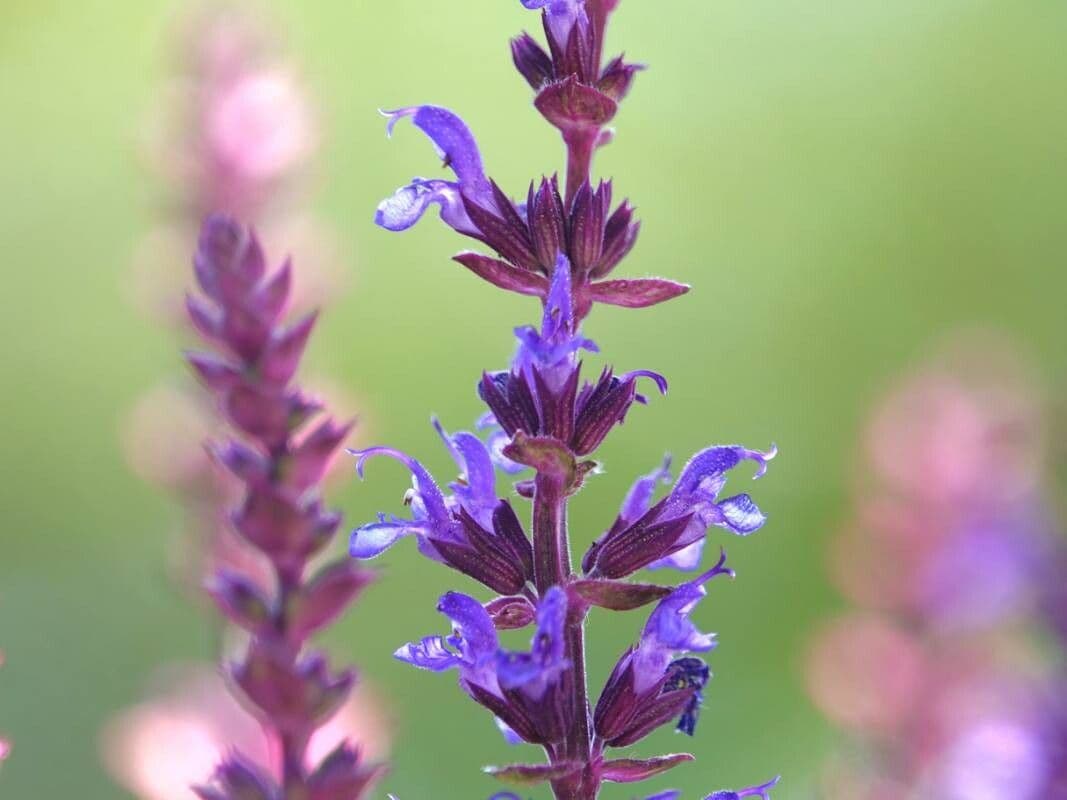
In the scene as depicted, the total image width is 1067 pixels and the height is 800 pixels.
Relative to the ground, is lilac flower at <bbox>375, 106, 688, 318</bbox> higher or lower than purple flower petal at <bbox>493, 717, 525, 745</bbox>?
higher

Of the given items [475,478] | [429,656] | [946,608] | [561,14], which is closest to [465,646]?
[429,656]

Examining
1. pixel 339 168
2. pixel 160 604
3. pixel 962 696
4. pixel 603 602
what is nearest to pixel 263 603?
pixel 603 602

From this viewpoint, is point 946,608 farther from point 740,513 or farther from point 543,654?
point 543,654

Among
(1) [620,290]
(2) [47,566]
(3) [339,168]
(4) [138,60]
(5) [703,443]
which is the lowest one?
(1) [620,290]

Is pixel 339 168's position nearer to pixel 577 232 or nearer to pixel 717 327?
pixel 717 327

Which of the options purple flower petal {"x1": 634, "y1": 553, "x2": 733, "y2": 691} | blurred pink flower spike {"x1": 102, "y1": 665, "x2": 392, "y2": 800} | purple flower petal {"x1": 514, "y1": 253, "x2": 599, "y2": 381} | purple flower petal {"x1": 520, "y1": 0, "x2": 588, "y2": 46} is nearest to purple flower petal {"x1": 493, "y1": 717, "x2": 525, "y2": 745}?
purple flower petal {"x1": 634, "y1": 553, "x2": 733, "y2": 691}

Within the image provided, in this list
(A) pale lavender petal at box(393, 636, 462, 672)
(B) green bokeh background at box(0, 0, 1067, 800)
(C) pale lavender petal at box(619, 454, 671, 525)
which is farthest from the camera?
(B) green bokeh background at box(0, 0, 1067, 800)

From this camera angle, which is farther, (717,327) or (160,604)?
(717,327)

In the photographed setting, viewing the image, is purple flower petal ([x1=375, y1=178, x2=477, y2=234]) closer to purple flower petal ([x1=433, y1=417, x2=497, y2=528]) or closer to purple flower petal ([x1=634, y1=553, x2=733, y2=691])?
purple flower petal ([x1=433, y1=417, x2=497, y2=528])
